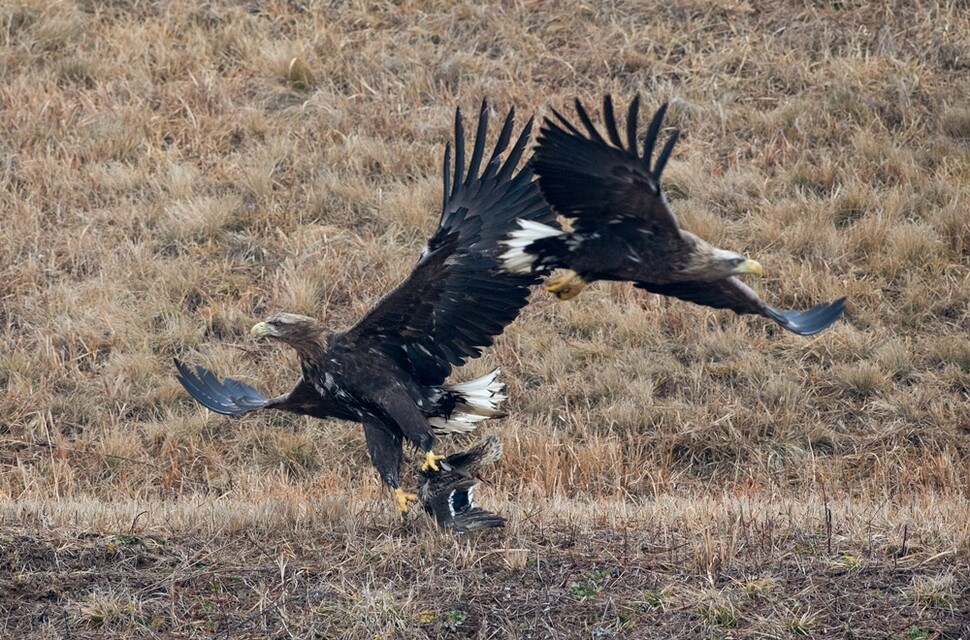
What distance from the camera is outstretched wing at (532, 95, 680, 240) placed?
19.2 ft

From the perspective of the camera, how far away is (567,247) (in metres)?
6.30

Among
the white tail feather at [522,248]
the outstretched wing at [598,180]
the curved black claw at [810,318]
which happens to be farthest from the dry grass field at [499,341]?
the outstretched wing at [598,180]

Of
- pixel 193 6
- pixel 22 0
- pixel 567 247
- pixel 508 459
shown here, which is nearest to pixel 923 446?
pixel 508 459

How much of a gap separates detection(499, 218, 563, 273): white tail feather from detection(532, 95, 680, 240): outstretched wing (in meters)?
0.16

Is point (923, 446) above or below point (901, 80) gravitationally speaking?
below

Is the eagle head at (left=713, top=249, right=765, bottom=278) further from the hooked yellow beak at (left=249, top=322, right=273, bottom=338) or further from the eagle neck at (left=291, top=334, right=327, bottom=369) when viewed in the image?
the hooked yellow beak at (left=249, top=322, right=273, bottom=338)

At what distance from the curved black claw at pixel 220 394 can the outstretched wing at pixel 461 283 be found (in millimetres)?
995

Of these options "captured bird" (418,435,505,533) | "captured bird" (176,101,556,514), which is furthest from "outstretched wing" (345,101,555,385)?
"captured bird" (418,435,505,533)

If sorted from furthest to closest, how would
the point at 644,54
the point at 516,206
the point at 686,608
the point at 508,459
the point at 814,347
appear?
1. the point at 644,54
2. the point at 814,347
3. the point at 508,459
4. the point at 516,206
5. the point at 686,608

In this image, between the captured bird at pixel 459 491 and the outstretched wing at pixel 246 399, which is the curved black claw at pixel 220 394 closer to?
the outstretched wing at pixel 246 399

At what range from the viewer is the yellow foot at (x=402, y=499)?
6949 mm

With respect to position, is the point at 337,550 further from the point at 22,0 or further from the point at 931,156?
the point at 22,0

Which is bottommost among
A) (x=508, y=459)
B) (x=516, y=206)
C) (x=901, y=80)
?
(x=508, y=459)

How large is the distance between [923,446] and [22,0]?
1030 cm
